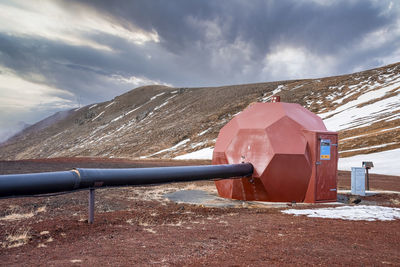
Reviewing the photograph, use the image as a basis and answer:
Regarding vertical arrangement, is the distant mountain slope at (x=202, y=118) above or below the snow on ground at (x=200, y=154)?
above

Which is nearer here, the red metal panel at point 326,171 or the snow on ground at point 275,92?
the red metal panel at point 326,171

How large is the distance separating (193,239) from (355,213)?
536cm

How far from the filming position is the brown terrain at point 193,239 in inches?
202

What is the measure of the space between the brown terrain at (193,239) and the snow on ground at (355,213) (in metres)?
0.47

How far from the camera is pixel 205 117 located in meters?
78.1

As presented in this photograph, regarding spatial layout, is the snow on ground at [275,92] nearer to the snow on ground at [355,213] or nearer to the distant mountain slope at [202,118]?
the distant mountain slope at [202,118]

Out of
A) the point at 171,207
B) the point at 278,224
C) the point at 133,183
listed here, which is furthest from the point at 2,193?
the point at 278,224

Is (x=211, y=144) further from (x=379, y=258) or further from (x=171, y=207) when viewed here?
(x=379, y=258)

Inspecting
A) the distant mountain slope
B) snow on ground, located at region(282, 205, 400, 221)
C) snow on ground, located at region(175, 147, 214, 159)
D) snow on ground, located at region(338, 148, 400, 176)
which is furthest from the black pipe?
snow on ground, located at region(175, 147, 214, 159)

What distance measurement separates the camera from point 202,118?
78062mm

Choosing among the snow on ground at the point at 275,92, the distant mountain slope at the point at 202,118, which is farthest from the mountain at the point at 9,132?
the snow on ground at the point at 275,92

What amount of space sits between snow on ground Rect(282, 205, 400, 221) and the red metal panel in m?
1.56

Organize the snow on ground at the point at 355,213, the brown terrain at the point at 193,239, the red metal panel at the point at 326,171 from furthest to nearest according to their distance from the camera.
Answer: the red metal panel at the point at 326,171
the snow on ground at the point at 355,213
the brown terrain at the point at 193,239

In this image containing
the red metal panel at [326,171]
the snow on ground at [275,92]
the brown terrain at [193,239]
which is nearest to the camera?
the brown terrain at [193,239]
